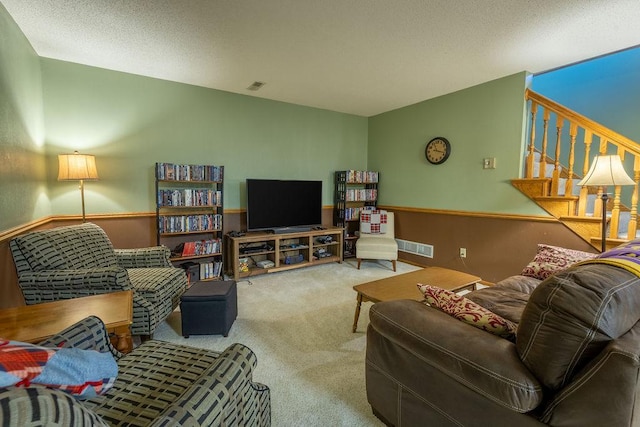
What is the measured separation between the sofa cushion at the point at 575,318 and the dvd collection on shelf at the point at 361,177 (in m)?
3.67

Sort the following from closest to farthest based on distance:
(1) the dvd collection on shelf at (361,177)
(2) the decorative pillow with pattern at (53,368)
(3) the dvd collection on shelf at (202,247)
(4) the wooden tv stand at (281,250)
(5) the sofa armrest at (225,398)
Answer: (2) the decorative pillow with pattern at (53,368)
(5) the sofa armrest at (225,398)
(3) the dvd collection on shelf at (202,247)
(4) the wooden tv stand at (281,250)
(1) the dvd collection on shelf at (361,177)

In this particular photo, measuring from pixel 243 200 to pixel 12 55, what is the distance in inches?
95.2

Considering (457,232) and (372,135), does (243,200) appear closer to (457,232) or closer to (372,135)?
(372,135)

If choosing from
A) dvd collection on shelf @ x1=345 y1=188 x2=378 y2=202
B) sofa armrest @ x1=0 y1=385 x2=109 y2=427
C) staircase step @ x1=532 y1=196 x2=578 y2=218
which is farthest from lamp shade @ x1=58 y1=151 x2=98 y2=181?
staircase step @ x1=532 y1=196 x2=578 y2=218

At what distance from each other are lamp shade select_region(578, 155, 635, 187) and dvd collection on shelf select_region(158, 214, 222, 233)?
363 centimetres

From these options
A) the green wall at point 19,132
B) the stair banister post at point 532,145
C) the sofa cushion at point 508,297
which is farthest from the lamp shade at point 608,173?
the green wall at point 19,132

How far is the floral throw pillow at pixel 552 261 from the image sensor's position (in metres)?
2.22

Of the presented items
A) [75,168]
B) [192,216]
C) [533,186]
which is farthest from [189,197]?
[533,186]

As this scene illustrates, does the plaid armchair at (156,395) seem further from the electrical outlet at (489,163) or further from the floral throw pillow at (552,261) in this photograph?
the electrical outlet at (489,163)

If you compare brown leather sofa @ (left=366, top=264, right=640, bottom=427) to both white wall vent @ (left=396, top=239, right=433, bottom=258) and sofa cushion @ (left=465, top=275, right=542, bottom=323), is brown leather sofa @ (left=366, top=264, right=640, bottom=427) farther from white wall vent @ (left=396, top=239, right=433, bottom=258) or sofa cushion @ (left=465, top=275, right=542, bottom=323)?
white wall vent @ (left=396, top=239, right=433, bottom=258)

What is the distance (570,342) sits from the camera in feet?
2.81

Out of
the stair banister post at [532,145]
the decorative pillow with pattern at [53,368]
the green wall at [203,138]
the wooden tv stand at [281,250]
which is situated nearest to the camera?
the decorative pillow with pattern at [53,368]

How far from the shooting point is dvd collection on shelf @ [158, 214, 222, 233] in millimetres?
3203

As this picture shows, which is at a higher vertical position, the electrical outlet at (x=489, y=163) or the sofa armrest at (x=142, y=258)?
the electrical outlet at (x=489, y=163)
